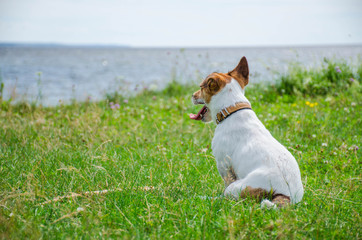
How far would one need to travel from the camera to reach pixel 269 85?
9.23 m

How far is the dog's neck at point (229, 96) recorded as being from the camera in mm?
3412

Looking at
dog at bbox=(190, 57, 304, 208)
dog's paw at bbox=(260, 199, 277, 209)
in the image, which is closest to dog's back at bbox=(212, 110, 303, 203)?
dog at bbox=(190, 57, 304, 208)

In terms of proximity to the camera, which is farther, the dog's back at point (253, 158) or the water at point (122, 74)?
the water at point (122, 74)

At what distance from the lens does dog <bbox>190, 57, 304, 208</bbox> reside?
288 cm

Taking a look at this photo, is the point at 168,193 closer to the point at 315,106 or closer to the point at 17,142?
the point at 17,142

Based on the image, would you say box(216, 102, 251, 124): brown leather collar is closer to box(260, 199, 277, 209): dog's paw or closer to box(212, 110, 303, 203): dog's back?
box(212, 110, 303, 203): dog's back

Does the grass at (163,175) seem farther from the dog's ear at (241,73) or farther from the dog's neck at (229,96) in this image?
the dog's ear at (241,73)

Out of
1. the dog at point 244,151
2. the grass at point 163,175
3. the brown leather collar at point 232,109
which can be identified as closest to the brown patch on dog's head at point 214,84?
the dog at point 244,151

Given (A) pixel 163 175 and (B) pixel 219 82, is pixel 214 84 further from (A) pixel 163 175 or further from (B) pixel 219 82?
(A) pixel 163 175

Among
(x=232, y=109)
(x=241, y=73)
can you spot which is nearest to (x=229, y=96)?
(x=232, y=109)

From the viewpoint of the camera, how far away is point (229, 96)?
343 cm

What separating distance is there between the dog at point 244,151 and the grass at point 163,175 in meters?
0.18

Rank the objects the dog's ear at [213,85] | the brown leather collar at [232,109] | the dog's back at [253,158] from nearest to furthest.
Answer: the dog's back at [253,158], the brown leather collar at [232,109], the dog's ear at [213,85]

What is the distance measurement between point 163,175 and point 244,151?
142cm
